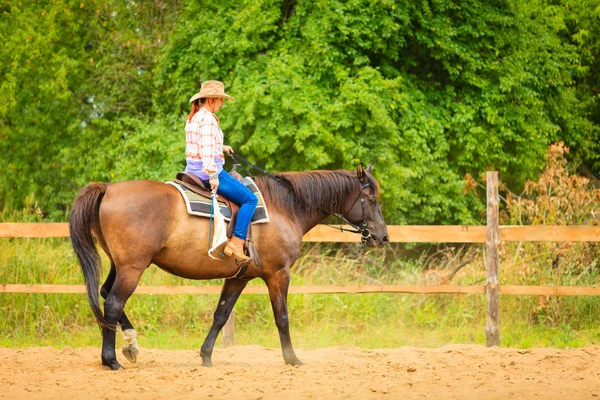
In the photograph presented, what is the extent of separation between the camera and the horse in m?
6.61

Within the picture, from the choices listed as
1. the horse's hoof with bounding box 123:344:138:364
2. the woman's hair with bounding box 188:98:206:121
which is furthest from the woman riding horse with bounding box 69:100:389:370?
the woman's hair with bounding box 188:98:206:121

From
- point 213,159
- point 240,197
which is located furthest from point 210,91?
point 240,197

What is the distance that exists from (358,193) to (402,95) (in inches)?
286

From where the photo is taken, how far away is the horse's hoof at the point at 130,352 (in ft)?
22.8

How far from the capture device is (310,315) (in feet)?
32.3

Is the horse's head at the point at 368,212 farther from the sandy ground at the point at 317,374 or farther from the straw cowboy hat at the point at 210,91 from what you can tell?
the straw cowboy hat at the point at 210,91

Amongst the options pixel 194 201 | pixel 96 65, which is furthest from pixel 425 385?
pixel 96 65

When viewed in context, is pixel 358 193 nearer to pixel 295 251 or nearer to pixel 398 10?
pixel 295 251

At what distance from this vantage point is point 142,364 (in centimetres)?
723

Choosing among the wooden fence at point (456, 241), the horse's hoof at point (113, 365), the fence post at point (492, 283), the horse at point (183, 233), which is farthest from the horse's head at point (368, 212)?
the horse's hoof at point (113, 365)

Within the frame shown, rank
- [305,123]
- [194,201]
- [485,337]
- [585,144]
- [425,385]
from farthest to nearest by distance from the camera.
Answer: [585,144] < [305,123] < [485,337] < [194,201] < [425,385]

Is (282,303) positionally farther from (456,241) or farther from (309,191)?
(456,241)

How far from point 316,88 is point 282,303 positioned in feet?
24.1

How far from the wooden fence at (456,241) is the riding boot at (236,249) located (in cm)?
165
